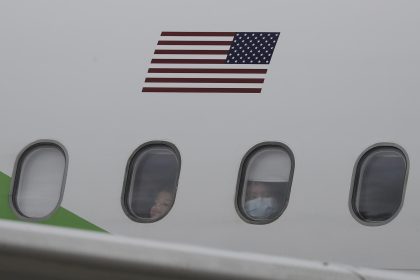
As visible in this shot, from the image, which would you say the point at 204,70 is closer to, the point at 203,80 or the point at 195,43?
the point at 203,80

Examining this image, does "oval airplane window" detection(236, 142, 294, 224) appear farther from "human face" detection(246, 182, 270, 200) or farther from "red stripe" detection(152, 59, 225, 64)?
"red stripe" detection(152, 59, 225, 64)

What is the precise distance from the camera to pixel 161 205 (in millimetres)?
5977

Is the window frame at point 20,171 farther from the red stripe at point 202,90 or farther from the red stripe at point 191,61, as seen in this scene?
the red stripe at point 191,61

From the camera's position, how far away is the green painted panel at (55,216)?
6090 mm

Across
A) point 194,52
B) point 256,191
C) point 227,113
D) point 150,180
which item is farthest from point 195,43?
point 256,191

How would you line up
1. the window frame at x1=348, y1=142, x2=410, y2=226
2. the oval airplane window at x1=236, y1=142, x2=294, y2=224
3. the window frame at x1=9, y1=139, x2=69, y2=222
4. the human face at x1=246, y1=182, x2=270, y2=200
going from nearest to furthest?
the window frame at x1=348, y1=142, x2=410, y2=226
the oval airplane window at x1=236, y1=142, x2=294, y2=224
the human face at x1=246, y1=182, x2=270, y2=200
the window frame at x1=9, y1=139, x2=69, y2=222

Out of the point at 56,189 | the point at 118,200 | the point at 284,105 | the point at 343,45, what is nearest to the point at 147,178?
the point at 118,200

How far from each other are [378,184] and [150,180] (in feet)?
4.64

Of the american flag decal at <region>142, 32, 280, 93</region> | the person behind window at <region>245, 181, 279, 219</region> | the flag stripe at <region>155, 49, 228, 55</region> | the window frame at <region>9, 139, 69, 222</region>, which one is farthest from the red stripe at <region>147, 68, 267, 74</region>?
the window frame at <region>9, 139, 69, 222</region>

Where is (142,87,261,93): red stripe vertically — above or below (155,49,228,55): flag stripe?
below

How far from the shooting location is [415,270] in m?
5.27

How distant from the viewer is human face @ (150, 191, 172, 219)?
234 inches

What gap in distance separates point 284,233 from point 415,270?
2.50 ft

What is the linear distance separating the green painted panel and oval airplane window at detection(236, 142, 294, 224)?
3.07 ft
